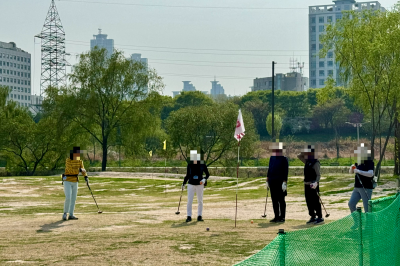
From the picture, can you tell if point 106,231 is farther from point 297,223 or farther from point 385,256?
point 385,256

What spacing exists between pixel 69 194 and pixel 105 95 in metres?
46.5

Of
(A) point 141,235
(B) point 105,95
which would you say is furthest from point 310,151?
(B) point 105,95

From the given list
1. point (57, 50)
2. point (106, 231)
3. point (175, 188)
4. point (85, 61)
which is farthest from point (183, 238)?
point (57, 50)

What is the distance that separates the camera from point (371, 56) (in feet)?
109

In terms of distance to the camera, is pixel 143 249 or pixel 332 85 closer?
pixel 143 249

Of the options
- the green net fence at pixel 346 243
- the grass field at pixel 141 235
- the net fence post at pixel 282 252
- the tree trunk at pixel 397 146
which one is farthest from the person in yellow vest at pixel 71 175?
the tree trunk at pixel 397 146

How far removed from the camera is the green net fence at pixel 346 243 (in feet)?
17.6

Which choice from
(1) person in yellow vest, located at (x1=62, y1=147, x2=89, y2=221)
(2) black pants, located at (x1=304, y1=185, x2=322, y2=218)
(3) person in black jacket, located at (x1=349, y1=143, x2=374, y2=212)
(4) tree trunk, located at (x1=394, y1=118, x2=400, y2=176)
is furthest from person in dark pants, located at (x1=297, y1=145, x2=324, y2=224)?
(4) tree trunk, located at (x1=394, y1=118, x2=400, y2=176)

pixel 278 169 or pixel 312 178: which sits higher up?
pixel 278 169

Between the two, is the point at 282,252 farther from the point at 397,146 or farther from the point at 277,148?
the point at 397,146

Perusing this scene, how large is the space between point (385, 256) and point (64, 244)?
6.44 m

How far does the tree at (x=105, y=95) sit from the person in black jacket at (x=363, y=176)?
48333mm

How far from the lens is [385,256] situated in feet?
25.3

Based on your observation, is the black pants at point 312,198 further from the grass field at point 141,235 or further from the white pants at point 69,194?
the white pants at point 69,194
